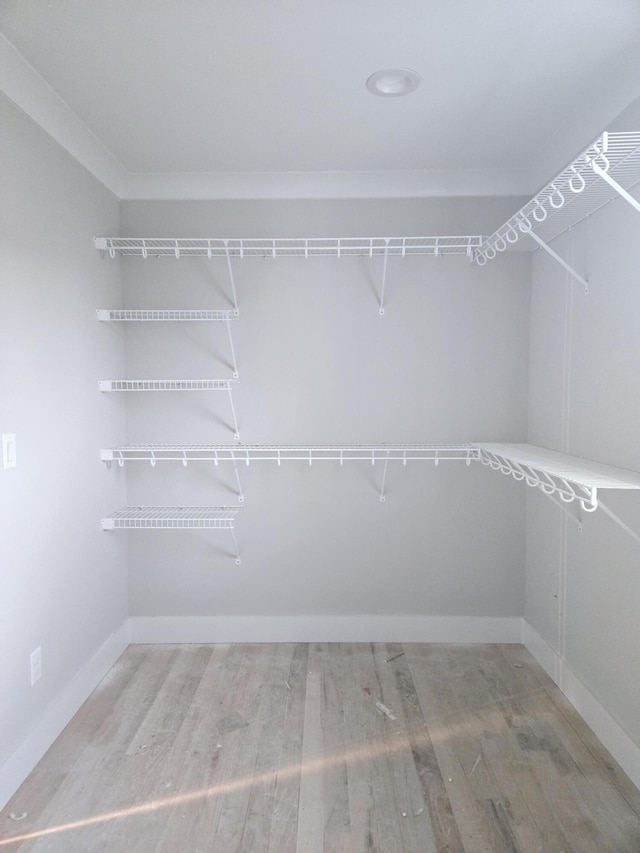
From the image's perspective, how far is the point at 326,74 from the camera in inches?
68.9

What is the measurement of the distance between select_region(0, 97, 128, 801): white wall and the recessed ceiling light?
113cm

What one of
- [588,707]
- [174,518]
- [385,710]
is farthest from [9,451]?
[588,707]

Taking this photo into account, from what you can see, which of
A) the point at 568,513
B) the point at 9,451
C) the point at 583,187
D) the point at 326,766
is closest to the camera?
the point at 583,187

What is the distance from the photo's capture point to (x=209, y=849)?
1538 mm

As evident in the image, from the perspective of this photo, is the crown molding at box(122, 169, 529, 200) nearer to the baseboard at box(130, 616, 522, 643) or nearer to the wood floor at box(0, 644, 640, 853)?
the baseboard at box(130, 616, 522, 643)

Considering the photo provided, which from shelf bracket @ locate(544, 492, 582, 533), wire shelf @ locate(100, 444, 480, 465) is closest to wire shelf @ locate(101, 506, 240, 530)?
wire shelf @ locate(100, 444, 480, 465)

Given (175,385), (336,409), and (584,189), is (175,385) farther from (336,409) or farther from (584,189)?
(584,189)

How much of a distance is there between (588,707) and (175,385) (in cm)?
216

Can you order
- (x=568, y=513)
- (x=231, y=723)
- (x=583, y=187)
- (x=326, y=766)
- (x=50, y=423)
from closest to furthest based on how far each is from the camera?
(x=583, y=187)
(x=326, y=766)
(x=50, y=423)
(x=231, y=723)
(x=568, y=513)

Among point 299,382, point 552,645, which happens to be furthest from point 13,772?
point 552,645

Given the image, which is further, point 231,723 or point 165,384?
point 165,384

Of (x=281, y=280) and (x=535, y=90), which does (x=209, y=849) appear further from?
(x=535, y=90)

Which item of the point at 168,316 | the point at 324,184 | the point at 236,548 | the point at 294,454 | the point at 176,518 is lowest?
the point at 236,548

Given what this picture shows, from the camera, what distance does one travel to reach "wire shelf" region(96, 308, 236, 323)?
7.91 ft
